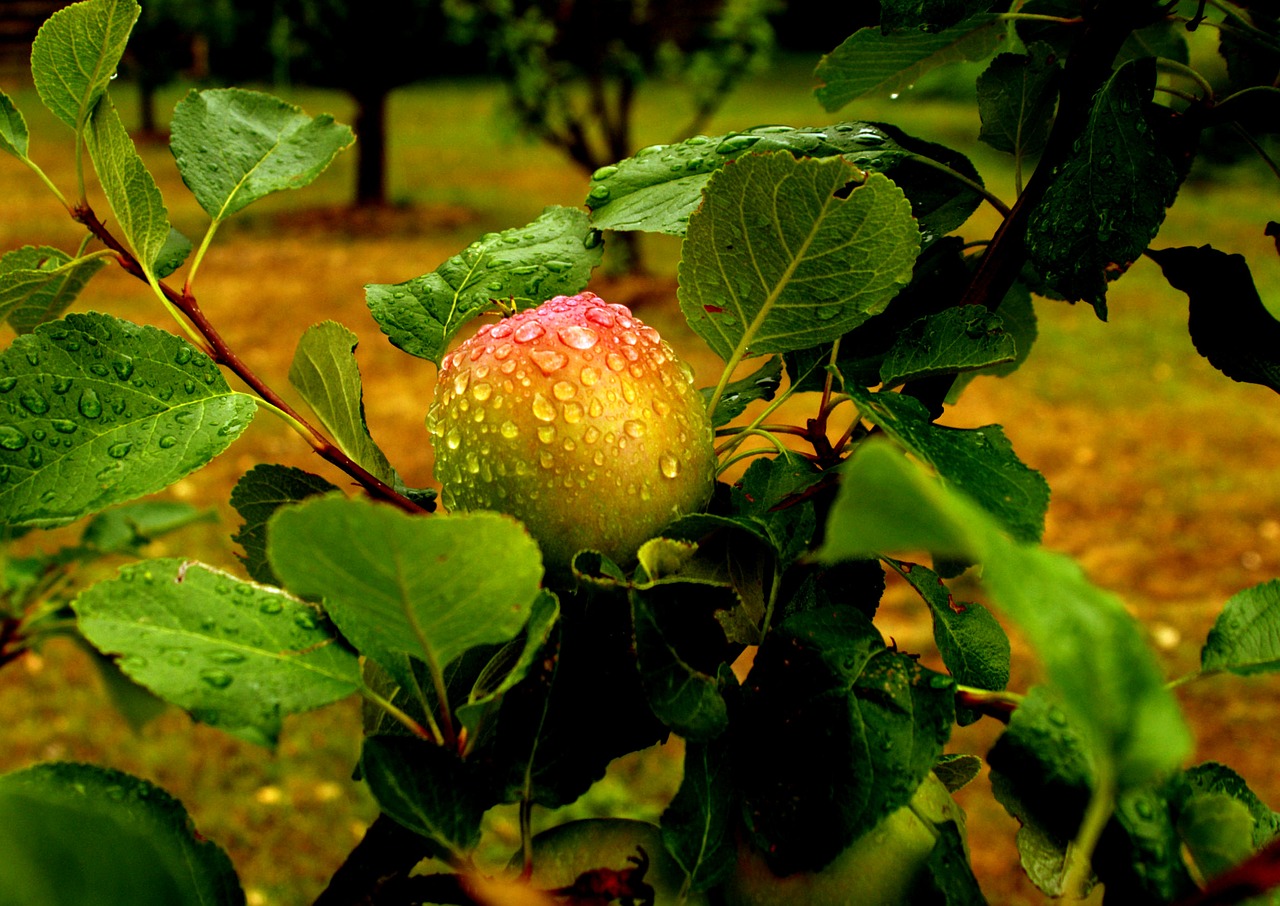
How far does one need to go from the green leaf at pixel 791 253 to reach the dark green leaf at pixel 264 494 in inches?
9.6

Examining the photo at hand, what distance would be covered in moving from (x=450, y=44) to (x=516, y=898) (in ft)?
34.6

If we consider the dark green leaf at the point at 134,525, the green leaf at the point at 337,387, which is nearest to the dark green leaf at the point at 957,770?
the green leaf at the point at 337,387

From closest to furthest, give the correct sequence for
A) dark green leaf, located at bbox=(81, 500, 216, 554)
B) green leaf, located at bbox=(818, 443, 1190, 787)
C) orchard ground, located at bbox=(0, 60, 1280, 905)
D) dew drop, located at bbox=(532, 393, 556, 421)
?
green leaf, located at bbox=(818, 443, 1190, 787) → dew drop, located at bbox=(532, 393, 556, 421) → dark green leaf, located at bbox=(81, 500, 216, 554) → orchard ground, located at bbox=(0, 60, 1280, 905)

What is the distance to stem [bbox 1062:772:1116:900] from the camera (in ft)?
0.92

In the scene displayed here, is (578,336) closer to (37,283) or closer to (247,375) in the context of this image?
(247,375)

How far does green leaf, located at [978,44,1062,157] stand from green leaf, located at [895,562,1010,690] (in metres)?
0.33

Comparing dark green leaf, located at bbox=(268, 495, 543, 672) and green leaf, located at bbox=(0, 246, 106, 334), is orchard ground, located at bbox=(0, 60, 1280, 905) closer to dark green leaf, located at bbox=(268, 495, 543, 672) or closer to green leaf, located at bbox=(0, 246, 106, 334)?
green leaf, located at bbox=(0, 246, 106, 334)

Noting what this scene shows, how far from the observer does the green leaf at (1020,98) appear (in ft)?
2.29

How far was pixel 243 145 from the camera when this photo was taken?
0.65 meters

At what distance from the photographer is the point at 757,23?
7.96 meters

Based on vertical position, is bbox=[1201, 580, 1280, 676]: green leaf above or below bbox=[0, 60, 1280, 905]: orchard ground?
above

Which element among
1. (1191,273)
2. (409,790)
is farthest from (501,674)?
(1191,273)

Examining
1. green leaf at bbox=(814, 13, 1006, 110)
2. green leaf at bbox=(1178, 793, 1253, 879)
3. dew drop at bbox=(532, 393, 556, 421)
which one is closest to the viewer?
green leaf at bbox=(1178, 793, 1253, 879)

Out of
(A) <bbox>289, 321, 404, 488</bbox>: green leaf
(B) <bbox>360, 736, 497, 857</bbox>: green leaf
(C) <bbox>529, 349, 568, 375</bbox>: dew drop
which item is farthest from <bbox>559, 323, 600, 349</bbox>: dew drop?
(B) <bbox>360, 736, 497, 857</bbox>: green leaf
